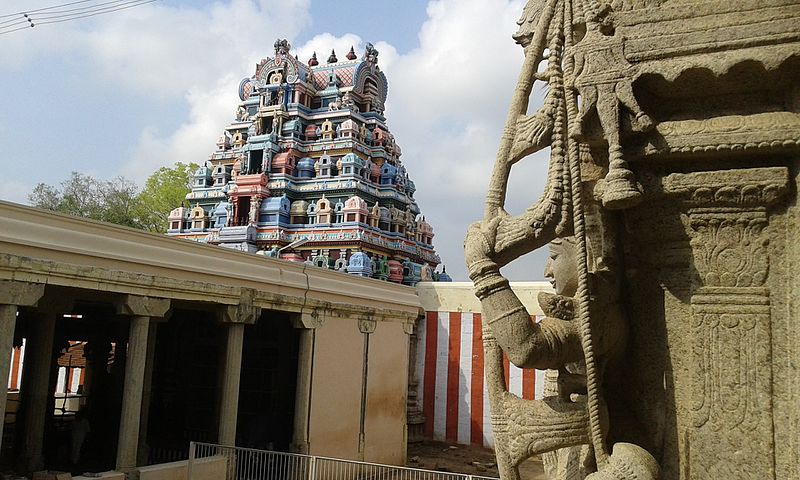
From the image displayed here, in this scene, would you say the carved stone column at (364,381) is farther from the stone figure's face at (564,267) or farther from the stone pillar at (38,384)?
the stone figure's face at (564,267)

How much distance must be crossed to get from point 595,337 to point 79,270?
301 inches

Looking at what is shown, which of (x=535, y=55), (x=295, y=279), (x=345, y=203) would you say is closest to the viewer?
(x=535, y=55)

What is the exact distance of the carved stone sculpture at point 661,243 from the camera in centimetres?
314

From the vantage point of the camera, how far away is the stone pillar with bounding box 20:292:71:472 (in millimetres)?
10195

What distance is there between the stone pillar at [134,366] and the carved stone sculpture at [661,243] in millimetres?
7741

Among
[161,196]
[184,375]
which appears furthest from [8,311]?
[161,196]

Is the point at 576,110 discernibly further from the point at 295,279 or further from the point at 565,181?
the point at 295,279

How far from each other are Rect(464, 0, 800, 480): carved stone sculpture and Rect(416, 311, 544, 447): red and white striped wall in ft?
56.0

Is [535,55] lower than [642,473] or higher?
higher

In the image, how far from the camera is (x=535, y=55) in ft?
12.2

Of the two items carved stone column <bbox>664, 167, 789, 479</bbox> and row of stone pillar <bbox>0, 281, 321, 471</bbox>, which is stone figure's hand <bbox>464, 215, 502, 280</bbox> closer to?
carved stone column <bbox>664, 167, 789, 479</bbox>

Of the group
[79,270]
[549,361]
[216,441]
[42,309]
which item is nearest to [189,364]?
[216,441]

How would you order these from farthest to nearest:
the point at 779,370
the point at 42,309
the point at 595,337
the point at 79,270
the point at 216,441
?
the point at 216,441 → the point at 42,309 → the point at 79,270 → the point at 595,337 → the point at 779,370

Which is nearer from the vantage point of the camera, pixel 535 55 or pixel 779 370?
pixel 779 370
